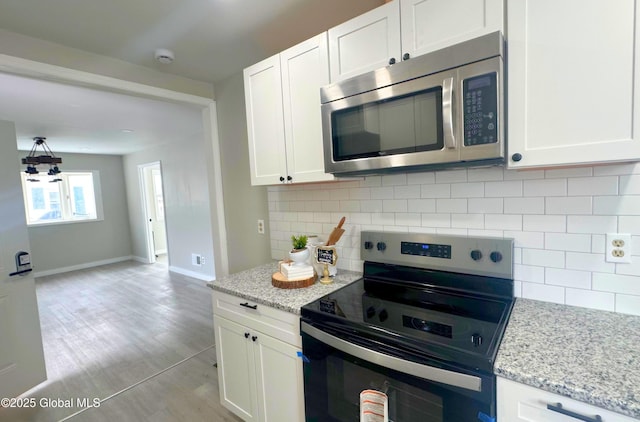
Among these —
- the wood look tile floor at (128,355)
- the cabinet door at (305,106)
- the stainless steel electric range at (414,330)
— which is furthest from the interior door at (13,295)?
the stainless steel electric range at (414,330)

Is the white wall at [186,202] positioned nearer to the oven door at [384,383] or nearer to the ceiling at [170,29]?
the ceiling at [170,29]

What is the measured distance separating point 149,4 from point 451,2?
58.1 inches

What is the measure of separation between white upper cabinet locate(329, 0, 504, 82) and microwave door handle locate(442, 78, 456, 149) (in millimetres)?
180

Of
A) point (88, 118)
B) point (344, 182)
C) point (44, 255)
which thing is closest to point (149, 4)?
point (344, 182)

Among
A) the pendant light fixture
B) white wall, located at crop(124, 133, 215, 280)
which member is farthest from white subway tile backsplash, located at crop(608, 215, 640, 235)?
the pendant light fixture

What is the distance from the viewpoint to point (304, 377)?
1343 millimetres

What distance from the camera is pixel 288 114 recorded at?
172 cm

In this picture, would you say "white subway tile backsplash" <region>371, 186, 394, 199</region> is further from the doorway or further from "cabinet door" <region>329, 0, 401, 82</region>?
the doorway

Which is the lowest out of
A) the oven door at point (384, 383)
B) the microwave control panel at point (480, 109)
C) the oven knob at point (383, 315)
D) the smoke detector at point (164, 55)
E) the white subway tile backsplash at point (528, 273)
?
the oven door at point (384, 383)

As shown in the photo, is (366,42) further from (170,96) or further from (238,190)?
(170,96)

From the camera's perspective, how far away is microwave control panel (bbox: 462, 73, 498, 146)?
1047 millimetres

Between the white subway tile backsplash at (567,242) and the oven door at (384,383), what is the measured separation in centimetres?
67

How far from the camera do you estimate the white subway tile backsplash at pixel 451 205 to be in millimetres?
1442

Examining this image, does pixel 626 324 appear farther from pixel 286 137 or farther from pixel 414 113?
pixel 286 137
